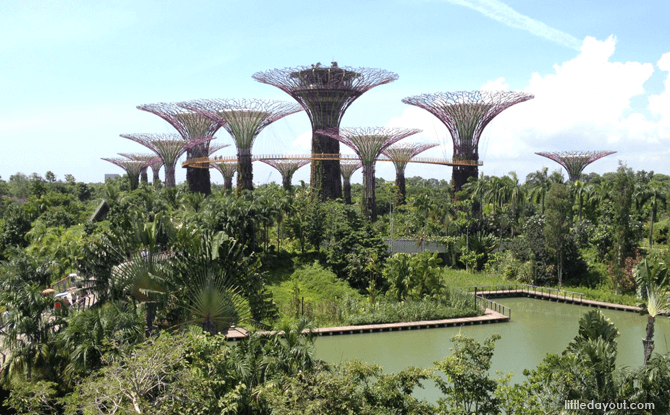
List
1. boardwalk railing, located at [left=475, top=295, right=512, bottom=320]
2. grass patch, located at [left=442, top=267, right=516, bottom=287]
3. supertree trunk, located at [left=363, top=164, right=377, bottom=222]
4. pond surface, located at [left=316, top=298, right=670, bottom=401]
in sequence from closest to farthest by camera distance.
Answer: pond surface, located at [left=316, top=298, right=670, bottom=401], boardwalk railing, located at [left=475, top=295, right=512, bottom=320], grass patch, located at [left=442, top=267, right=516, bottom=287], supertree trunk, located at [left=363, top=164, right=377, bottom=222]

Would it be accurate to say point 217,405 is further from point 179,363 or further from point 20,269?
point 20,269

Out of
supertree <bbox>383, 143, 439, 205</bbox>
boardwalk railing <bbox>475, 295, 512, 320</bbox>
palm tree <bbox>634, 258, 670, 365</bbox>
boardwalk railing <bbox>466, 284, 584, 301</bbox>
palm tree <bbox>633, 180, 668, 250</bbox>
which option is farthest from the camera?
supertree <bbox>383, 143, 439, 205</bbox>

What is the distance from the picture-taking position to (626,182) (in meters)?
25.0

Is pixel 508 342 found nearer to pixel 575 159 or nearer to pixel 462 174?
pixel 462 174

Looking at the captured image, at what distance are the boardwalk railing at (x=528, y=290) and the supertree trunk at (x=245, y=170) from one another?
18.8m

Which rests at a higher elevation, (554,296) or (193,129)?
(193,129)

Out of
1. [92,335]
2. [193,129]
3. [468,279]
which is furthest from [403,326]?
[193,129]

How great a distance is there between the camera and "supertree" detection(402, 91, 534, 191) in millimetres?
39719

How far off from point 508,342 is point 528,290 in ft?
27.9

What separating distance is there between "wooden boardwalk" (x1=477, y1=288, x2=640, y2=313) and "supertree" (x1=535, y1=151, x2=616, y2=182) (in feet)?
85.8

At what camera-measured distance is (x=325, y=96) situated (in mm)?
38844

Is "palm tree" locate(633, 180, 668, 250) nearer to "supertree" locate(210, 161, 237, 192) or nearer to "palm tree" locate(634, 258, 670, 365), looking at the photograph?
"palm tree" locate(634, 258, 670, 365)

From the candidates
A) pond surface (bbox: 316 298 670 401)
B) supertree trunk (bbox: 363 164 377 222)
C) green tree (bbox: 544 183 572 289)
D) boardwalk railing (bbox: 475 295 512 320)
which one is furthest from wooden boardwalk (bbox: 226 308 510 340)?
supertree trunk (bbox: 363 164 377 222)

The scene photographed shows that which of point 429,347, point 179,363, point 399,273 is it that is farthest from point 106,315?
point 399,273
